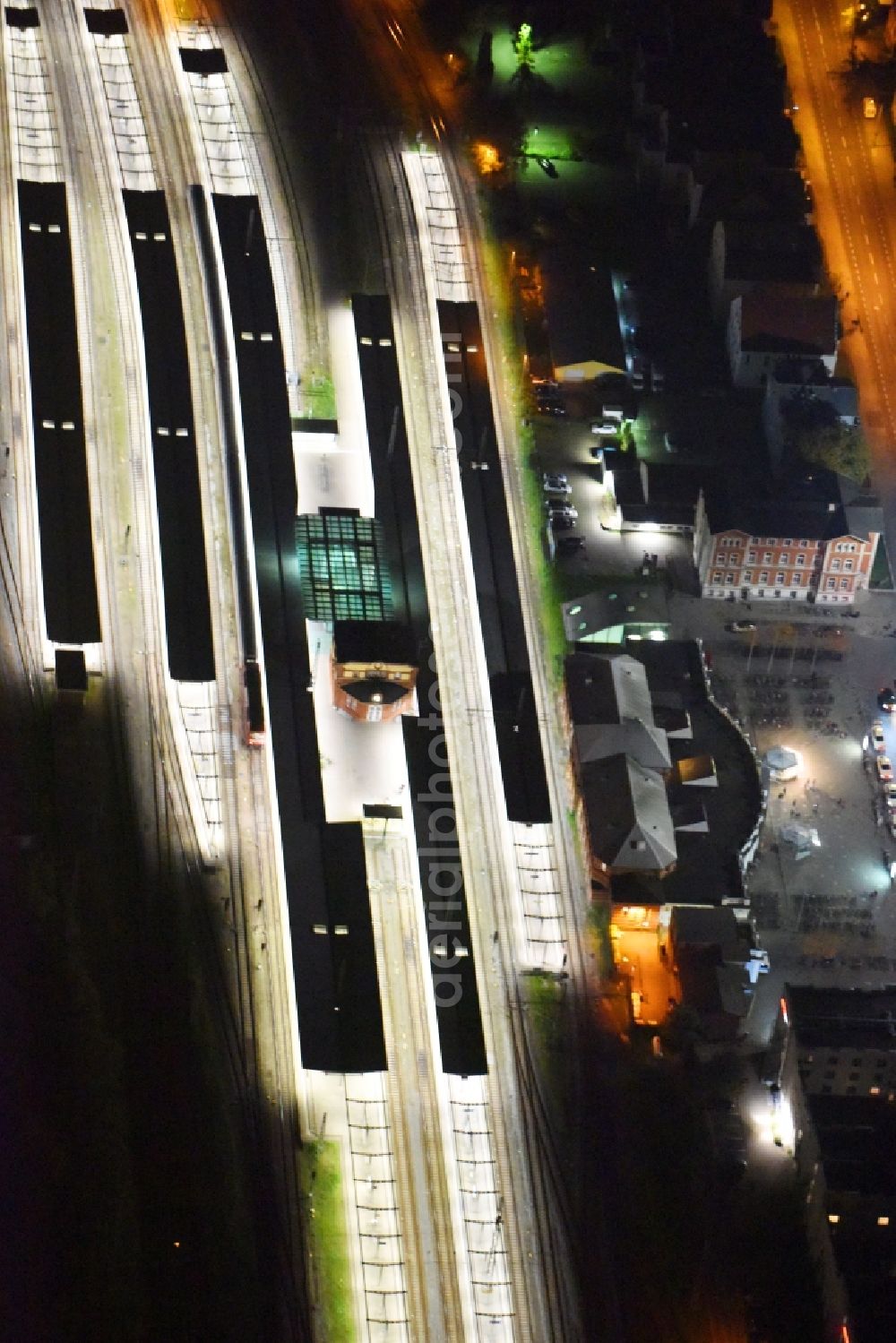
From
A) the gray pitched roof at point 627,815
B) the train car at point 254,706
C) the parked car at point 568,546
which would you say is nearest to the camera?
the gray pitched roof at point 627,815

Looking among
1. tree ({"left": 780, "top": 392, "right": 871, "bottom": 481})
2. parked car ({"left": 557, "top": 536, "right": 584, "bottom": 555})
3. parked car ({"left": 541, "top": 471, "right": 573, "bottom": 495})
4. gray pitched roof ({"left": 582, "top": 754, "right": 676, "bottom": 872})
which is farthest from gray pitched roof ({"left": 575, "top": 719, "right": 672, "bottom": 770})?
tree ({"left": 780, "top": 392, "right": 871, "bottom": 481})

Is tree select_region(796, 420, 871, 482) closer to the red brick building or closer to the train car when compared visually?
the red brick building

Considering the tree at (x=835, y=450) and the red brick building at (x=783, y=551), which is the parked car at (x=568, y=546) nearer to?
the red brick building at (x=783, y=551)

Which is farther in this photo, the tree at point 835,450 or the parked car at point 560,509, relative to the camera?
the tree at point 835,450

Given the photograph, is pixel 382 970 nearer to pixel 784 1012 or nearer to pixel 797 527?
pixel 784 1012

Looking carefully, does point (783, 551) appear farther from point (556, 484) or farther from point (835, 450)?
point (556, 484)

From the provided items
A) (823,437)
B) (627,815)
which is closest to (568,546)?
(823,437)

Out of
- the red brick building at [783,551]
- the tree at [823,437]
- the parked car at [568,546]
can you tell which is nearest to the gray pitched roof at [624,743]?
the red brick building at [783,551]

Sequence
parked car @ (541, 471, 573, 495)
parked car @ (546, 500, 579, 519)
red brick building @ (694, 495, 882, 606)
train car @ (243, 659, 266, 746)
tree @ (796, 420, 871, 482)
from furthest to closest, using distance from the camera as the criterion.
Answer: tree @ (796, 420, 871, 482) < parked car @ (541, 471, 573, 495) < parked car @ (546, 500, 579, 519) < red brick building @ (694, 495, 882, 606) < train car @ (243, 659, 266, 746)

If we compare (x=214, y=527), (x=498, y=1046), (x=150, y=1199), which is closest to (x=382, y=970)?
(x=498, y=1046)
